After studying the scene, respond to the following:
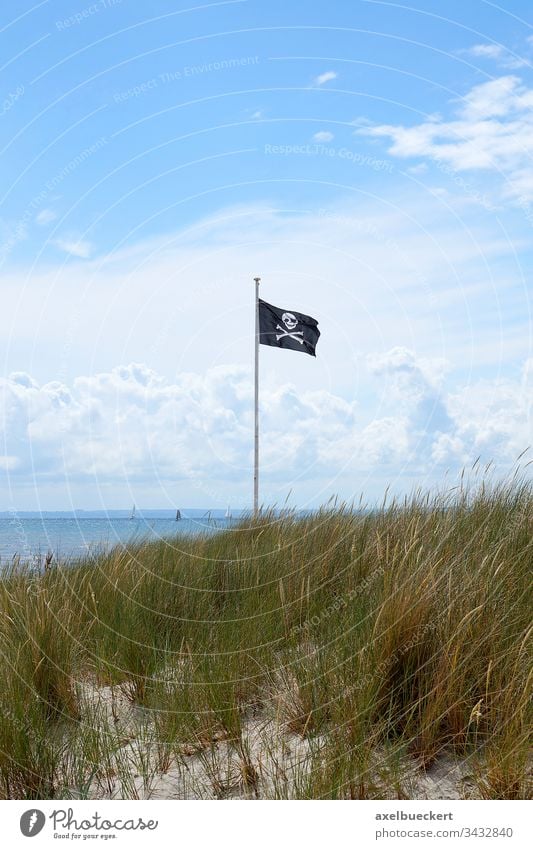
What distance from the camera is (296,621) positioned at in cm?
510

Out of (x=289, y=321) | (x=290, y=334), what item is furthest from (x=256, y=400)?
(x=289, y=321)

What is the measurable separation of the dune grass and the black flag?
12.7m

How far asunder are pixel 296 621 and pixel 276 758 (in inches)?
55.7

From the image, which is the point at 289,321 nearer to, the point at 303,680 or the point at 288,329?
the point at 288,329

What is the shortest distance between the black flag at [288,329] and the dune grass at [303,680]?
12676 mm

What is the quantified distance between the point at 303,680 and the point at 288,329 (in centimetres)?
1482

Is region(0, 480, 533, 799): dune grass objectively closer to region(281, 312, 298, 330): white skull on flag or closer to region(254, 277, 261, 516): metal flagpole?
region(254, 277, 261, 516): metal flagpole

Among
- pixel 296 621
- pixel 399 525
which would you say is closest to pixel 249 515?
pixel 399 525

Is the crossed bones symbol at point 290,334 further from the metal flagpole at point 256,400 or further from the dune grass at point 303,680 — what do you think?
the dune grass at point 303,680

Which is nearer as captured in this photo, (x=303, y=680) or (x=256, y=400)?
(x=303, y=680)

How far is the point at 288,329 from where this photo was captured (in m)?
18.3

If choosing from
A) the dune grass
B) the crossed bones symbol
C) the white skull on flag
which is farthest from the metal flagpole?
the dune grass

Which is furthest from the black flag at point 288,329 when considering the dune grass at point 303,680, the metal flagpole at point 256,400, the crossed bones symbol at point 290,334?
the dune grass at point 303,680
